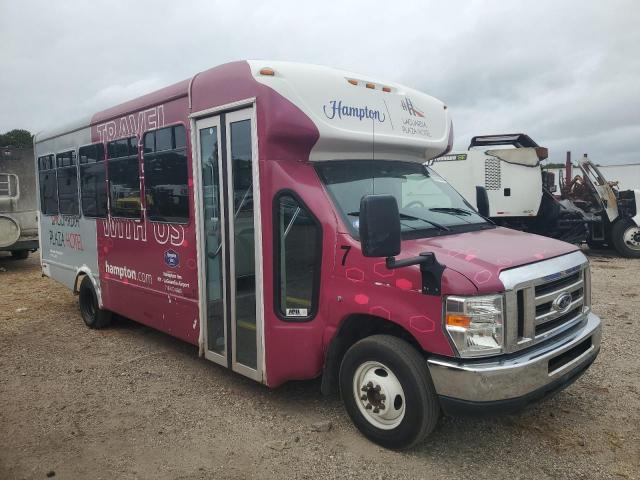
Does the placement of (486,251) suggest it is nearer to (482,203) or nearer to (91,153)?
(482,203)

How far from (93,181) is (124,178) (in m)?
0.84

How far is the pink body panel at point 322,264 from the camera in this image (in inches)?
128

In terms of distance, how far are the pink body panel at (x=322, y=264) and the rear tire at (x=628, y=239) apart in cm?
1042

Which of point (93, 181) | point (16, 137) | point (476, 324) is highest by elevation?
point (16, 137)

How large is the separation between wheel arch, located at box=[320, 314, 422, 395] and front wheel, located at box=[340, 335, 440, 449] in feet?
0.44

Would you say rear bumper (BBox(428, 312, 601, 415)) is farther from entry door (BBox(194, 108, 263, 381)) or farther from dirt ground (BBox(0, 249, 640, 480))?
entry door (BBox(194, 108, 263, 381))

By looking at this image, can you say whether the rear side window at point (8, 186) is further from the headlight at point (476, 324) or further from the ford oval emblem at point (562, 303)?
the ford oval emblem at point (562, 303)

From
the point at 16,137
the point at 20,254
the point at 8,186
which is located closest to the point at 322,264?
the point at 8,186

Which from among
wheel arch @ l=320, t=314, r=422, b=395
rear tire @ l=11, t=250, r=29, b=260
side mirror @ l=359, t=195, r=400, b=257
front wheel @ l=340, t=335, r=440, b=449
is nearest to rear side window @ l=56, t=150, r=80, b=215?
wheel arch @ l=320, t=314, r=422, b=395

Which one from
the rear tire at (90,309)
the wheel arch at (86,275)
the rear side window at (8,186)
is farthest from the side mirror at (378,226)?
the rear side window at (8,186)

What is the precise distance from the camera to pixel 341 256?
12.0ft

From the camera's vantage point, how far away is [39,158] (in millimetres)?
7727

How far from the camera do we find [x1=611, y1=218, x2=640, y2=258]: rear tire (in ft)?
42.1

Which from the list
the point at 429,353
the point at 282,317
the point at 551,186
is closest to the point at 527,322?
the point at 429,353
